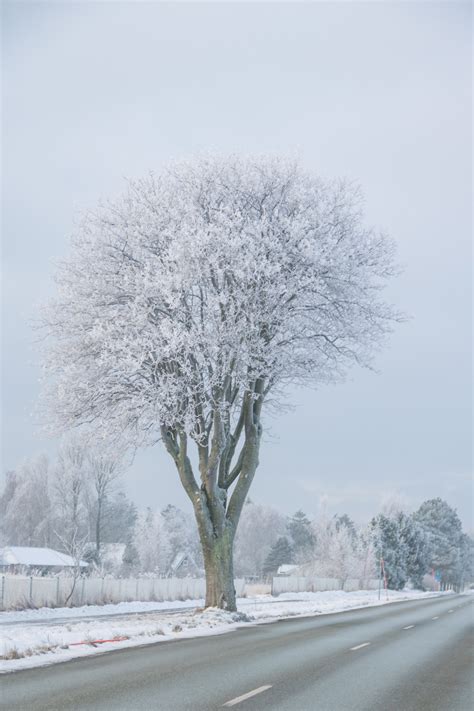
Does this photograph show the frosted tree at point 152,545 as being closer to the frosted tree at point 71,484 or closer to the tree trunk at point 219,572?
the frosted tree at point 71,484

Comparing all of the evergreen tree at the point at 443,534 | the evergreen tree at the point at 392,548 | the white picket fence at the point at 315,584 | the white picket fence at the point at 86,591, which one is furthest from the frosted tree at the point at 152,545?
the evergreen tree at the point at 443,534

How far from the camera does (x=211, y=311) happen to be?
76.3ft

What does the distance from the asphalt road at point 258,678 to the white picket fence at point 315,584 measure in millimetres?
48136

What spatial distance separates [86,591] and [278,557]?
83.6 meters

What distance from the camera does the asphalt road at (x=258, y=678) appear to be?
945 centimetres

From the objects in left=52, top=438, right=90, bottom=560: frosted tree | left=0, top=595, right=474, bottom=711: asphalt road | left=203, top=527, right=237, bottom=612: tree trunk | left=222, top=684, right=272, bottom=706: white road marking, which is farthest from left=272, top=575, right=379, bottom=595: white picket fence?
left=222, top=684, right=272, bottom=706: white road marking

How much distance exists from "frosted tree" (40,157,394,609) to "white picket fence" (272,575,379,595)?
4063cm

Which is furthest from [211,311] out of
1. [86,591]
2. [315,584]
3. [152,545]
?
[152,545]

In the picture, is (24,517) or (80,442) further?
(24,517)

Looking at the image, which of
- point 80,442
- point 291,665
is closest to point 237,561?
point 80,442

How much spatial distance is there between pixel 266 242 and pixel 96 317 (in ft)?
17.9

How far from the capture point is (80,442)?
85.2 feet

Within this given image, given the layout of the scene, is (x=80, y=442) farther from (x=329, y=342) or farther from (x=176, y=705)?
(x=176, y=705)

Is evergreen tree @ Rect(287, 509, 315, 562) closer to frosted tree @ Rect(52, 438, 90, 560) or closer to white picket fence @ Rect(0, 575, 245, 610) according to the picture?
frosted tree @ Rect(52, 438, 90, 560)
